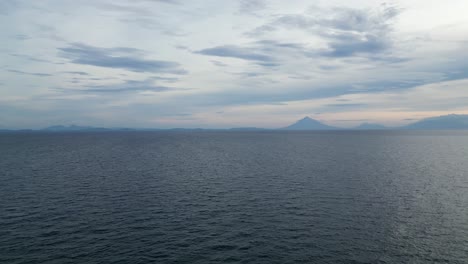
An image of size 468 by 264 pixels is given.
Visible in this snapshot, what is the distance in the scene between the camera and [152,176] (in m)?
96.8

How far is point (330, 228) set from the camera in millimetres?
50094

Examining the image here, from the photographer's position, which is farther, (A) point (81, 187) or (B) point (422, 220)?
(A) point (81, 187)

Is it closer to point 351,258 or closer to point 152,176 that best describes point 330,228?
point 351,258

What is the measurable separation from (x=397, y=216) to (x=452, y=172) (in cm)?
6451

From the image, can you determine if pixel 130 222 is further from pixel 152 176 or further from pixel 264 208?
pixel 152 176

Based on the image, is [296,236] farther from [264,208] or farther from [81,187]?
[81,187]

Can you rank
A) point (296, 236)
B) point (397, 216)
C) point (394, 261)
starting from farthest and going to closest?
point (397, 216) → point (296, 236) → point (394, 261)

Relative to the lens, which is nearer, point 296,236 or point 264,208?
point 296,236

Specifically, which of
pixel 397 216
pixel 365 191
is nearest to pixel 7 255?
pixel 397 216

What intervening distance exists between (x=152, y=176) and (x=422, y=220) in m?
77.2

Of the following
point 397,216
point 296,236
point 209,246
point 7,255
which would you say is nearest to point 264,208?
point 296,236

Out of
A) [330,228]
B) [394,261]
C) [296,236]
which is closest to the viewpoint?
[394,261]

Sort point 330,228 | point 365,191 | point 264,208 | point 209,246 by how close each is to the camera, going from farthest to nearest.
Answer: point 365,191 < point 264,208 < point 330,228 < point 209,246

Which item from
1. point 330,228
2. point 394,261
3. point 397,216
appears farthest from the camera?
point 397,216
